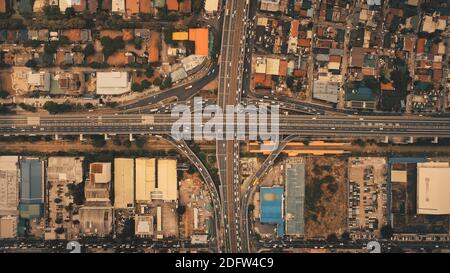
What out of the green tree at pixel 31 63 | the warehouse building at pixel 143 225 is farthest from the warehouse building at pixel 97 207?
the green tree at pixel 31 63

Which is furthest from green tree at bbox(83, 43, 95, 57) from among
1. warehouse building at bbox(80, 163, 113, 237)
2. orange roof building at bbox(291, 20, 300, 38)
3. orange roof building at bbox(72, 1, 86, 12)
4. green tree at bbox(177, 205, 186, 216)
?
orange roof building at bbox(291, 20, 300, 38)

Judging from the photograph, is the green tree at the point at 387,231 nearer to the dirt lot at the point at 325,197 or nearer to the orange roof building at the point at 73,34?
the dirt lot at the point at 325,197

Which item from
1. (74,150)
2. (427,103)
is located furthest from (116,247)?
(427,103)

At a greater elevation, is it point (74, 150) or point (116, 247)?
point (74, 150)

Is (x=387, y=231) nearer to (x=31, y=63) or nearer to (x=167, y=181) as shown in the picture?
(x=167, y=181)

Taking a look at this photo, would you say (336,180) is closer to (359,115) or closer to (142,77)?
(359,115)
